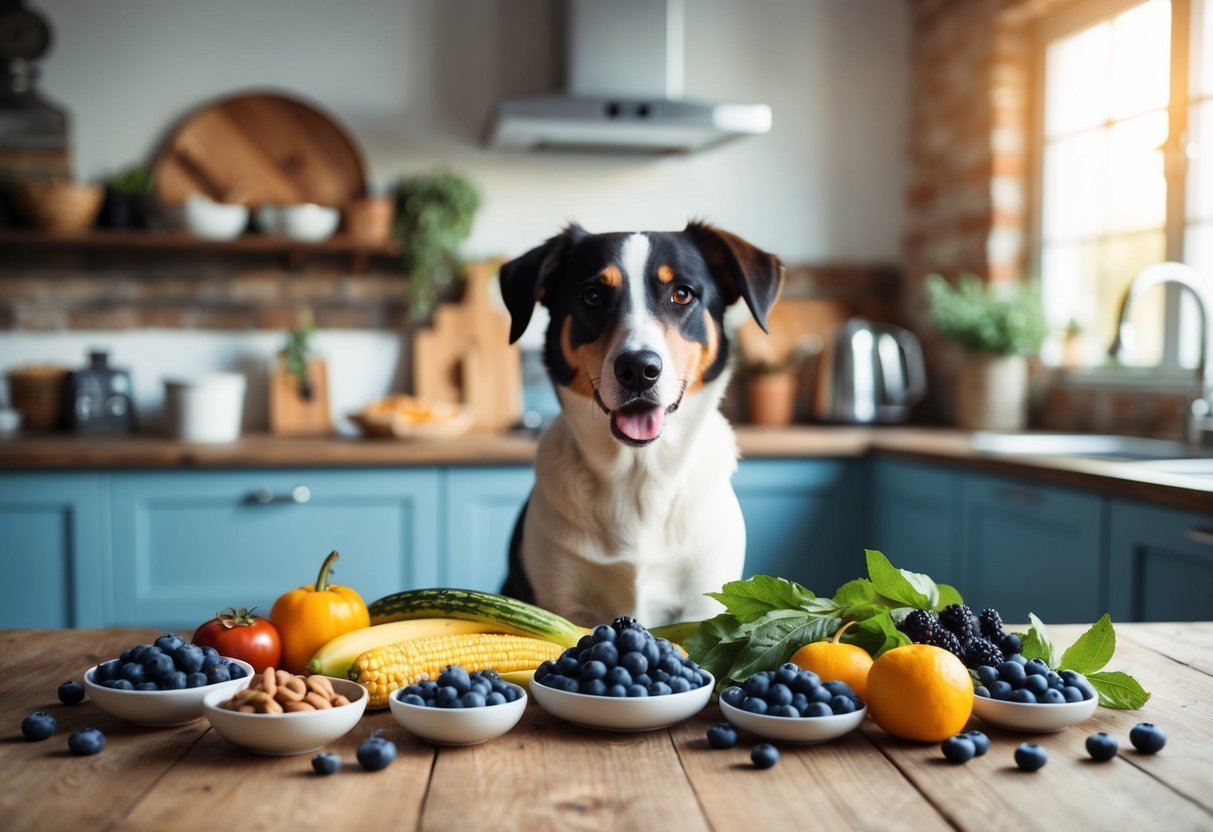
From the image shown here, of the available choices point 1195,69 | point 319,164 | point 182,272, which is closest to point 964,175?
point 1195,69

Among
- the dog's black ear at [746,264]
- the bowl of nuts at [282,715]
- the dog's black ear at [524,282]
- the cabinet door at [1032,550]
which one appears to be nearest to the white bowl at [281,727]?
the bowl of nuts at [282,715]

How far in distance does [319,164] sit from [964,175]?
2.30 m

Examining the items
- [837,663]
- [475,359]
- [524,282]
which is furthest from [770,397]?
[837,663]

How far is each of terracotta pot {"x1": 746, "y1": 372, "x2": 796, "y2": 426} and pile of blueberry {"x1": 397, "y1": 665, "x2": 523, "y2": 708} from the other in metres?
2.95

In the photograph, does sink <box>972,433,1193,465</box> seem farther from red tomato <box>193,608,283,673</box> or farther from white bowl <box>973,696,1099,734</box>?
red tomato <box>193,608,283,673</box>

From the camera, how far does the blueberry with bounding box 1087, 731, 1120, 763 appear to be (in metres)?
0.94

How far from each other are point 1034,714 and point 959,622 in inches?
5.5

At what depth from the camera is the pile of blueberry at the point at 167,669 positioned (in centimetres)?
101

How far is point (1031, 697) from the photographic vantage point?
1015 mm

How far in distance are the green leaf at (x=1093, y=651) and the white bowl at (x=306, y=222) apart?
2.99 meters

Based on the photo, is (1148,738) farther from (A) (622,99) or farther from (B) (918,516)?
(A) (622,99)

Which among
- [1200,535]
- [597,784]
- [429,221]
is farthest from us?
[429,221]

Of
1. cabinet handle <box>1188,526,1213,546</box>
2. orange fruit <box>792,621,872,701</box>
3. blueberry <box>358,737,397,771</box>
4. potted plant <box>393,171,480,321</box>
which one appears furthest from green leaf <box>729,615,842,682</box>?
potted plant <box>393,171,480,321</box>

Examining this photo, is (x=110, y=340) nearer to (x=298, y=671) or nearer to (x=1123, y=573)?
(x=298, y=671)
